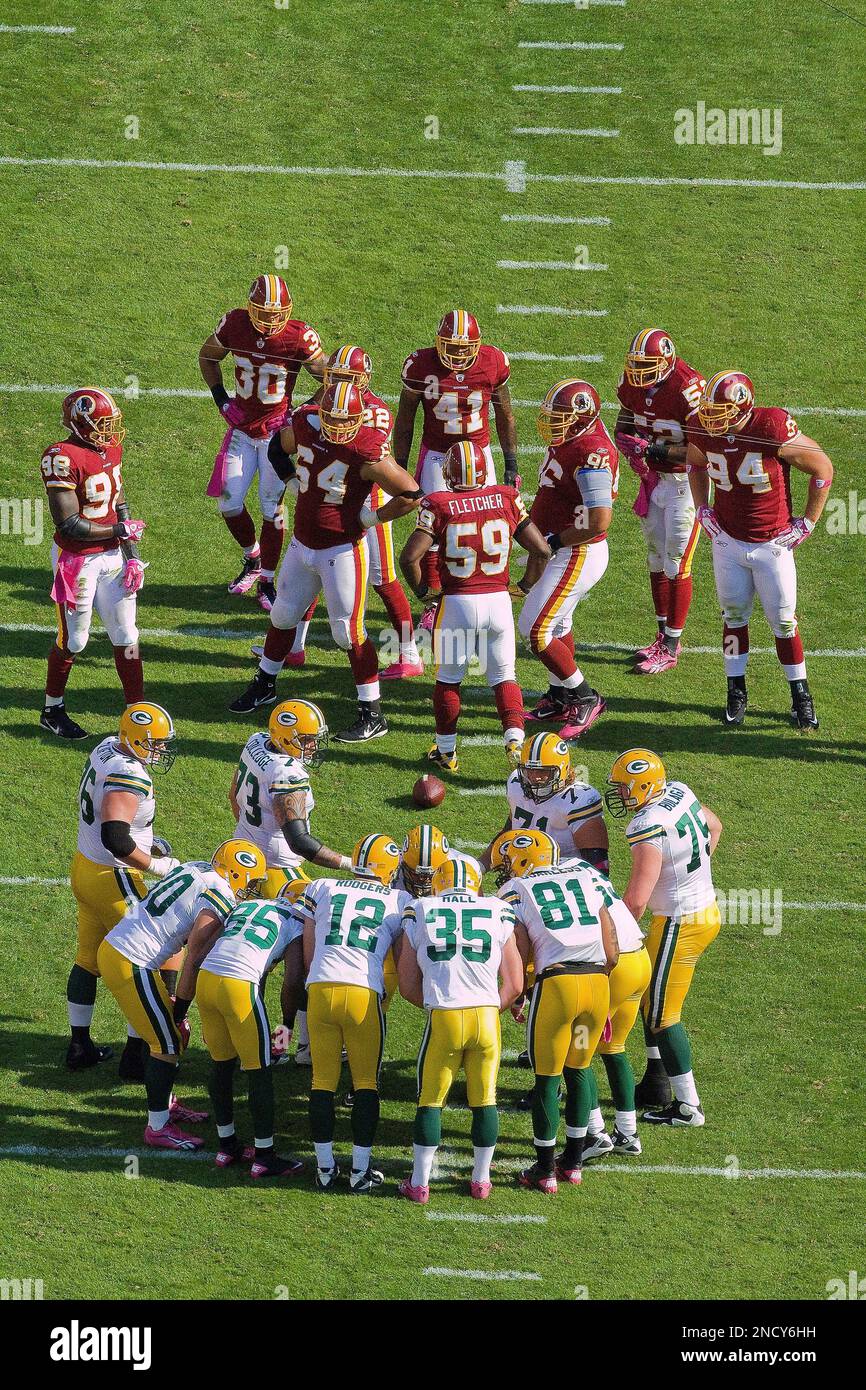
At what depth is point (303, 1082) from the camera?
10.1 m

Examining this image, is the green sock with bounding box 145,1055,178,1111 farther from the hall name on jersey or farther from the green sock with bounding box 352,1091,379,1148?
the hall name on jersey

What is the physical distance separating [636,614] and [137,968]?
530cm

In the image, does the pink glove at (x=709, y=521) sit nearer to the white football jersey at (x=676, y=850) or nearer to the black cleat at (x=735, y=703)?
the black cleat at (x=735, y=703)

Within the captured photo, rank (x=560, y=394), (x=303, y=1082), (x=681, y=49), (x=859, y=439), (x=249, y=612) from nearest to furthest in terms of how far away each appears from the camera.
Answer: (x=303, y=1082) < (x=560, y=394) < (x=249, y=612) < (x=859, y=439) < (x=681, y=49)

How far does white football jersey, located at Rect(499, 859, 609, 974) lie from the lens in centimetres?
925

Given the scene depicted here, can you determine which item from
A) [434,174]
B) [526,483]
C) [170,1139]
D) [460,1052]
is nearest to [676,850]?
[460,1052]

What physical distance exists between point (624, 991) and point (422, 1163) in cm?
116

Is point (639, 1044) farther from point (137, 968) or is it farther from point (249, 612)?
point (249, 612)

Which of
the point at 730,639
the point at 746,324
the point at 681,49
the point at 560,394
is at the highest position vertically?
the point at 681,49

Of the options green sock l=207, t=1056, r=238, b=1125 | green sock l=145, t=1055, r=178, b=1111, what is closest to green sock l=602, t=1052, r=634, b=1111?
green sock l=207, t=1056, r=238, b=1125

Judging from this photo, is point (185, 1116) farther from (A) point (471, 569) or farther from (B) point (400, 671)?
(B) point (400, 671)

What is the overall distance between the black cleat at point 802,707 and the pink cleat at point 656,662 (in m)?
0.92

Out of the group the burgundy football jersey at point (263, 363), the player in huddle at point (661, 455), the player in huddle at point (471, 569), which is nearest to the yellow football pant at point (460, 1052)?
the player in huddle at point (471, 569)

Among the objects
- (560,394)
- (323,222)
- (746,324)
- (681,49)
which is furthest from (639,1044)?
(681,49)
